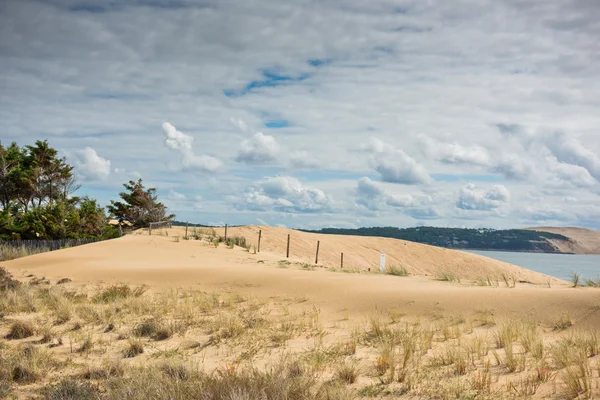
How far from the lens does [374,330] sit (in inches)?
430

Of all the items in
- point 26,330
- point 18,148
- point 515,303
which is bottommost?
point 26,330

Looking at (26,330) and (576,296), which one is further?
(576,296)

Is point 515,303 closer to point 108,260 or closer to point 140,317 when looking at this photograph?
point 140,317

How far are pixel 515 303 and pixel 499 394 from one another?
619 cm

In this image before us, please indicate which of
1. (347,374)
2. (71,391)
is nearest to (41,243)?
(71,391)

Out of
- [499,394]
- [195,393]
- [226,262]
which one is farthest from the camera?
[226,262]

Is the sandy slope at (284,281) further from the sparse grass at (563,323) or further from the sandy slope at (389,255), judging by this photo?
the sandy slope at (389,255)

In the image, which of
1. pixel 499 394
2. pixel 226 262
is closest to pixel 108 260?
pixel 226 262

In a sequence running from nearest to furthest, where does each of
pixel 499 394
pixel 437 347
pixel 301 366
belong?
pixel 499 394 < pixel 301 366 < pixel 437 347

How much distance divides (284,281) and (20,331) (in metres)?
8.67

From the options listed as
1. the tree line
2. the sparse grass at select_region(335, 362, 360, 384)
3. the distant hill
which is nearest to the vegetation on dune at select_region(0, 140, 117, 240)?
the tree line

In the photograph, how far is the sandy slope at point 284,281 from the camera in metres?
12.7

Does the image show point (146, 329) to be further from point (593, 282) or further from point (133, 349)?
point (593, 282)

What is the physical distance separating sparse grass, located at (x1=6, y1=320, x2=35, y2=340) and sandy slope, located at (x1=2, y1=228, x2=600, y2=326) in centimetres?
688
